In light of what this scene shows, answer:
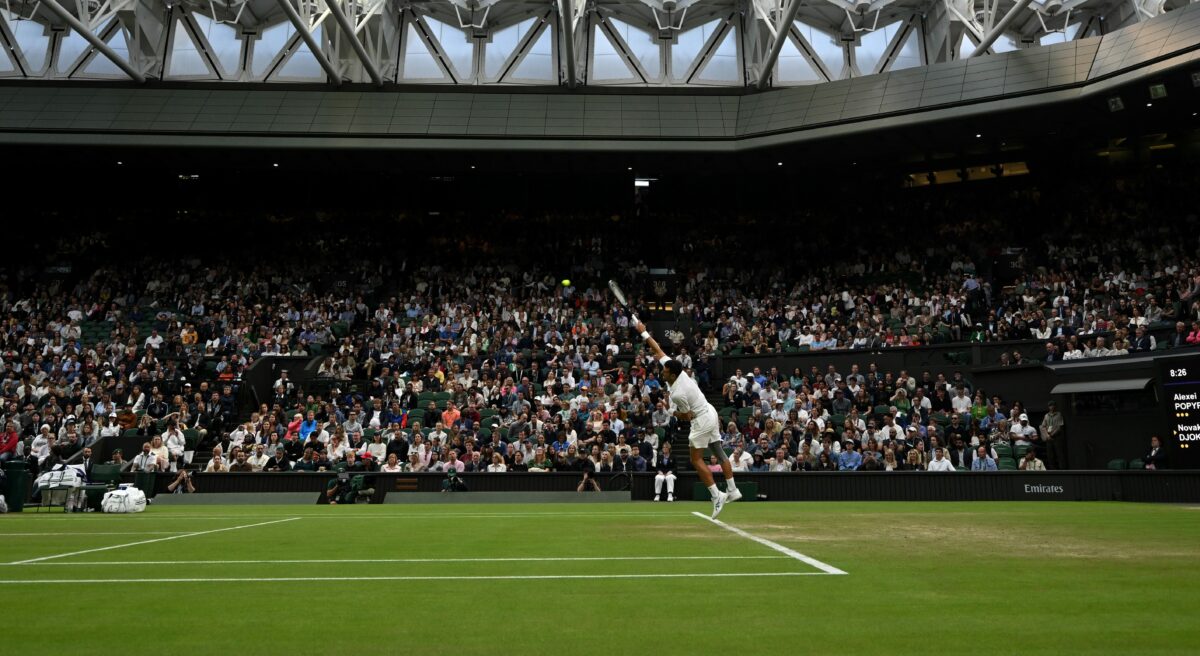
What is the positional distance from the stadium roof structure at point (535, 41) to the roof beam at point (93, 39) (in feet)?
3.11

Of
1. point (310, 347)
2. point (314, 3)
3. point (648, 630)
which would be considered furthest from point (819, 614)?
point (314, 3)

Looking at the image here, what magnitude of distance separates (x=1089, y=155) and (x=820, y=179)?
426 inches

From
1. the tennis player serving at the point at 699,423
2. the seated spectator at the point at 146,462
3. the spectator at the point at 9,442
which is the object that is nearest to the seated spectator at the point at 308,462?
the seated spectator at the point at 146,462

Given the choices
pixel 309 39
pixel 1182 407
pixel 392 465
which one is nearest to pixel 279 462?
pixel 392 465

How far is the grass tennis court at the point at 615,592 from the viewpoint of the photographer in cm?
396

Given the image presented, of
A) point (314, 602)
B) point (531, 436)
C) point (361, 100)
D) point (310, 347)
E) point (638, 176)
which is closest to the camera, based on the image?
point (314, 602)

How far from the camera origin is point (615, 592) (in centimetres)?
530

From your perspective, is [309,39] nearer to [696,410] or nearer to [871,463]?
[871,463]

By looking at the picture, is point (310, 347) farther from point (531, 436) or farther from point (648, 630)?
point (648, 630)

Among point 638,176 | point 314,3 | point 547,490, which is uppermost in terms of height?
point 314,3

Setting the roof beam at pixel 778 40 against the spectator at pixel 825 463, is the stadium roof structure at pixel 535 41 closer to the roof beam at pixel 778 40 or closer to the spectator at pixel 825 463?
the roof beam at pixel 778 40

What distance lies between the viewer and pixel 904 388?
80.6 ft

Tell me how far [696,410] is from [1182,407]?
40.2ft

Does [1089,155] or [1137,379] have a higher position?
[1089,155]
